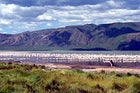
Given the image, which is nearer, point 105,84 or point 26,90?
point 26,90

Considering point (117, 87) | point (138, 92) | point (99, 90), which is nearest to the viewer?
point (138, 92)

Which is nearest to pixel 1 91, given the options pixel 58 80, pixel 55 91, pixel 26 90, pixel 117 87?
pixel 26 90

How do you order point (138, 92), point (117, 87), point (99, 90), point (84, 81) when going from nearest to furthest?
point (138, 92) < point (99, 90) < point (117, 87) < point (84, 81)

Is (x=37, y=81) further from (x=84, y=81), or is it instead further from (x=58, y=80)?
(x=84, y=81)

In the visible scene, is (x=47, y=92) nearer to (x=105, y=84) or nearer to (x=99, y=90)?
(x=99, y=90)

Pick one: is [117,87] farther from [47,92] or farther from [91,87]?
[47,92]

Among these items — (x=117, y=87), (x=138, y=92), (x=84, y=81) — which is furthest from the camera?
(x=84, y=81)

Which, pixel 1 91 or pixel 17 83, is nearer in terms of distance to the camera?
pixel 1 91

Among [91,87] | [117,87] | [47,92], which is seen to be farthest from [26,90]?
[117,87]
